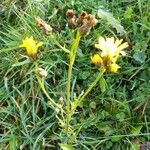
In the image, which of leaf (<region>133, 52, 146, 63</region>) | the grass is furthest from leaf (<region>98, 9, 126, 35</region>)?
A: leaf (<region>133, 52, 146, 63</region>)

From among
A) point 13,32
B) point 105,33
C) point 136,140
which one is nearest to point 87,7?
point 105,33

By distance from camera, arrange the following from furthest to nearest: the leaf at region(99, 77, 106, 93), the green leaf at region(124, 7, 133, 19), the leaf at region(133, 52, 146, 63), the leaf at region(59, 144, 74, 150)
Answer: the green leaf at region(124, 7, 133, 19)
the leaf at region(133, 52, 146, 63)
the leaf at region(99, 77, 106, 93)
the leaf at region(59, 144, 74, 150)

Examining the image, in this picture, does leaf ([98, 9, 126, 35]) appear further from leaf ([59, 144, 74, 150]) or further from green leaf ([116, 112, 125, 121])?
leaf ([59, 144, 74, 150])

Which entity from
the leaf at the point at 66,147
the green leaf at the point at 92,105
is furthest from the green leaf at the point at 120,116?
the leaf at the point at 66,147

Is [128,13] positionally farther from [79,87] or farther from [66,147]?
[66,147]

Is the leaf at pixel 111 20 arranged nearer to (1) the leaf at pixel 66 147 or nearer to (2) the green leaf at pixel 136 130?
(2) the green leaf at pixel 136 130

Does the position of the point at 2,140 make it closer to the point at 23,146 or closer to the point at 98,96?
the point at 23,146
